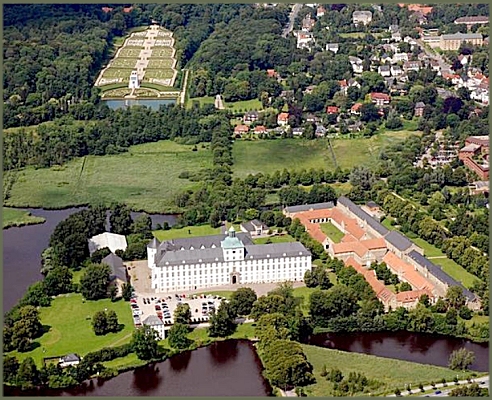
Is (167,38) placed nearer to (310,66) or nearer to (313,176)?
(310,66)

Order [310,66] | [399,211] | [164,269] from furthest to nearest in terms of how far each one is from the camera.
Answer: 1. [310,66]
2. [399,211]
3. [164,269]

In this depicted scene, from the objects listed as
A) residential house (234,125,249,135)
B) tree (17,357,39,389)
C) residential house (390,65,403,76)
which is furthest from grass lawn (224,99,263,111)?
tree (17,357,39,389)

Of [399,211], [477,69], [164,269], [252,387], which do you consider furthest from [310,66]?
[252,387]

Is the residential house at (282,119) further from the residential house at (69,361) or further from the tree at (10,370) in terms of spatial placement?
the tree at (10,370)

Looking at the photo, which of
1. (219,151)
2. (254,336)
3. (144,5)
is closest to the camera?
(254,336)

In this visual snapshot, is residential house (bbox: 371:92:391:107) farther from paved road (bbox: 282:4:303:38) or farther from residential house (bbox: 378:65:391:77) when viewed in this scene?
paved road (bbox: 282:4:303:38)

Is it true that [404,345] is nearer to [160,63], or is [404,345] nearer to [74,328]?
[74,328]
